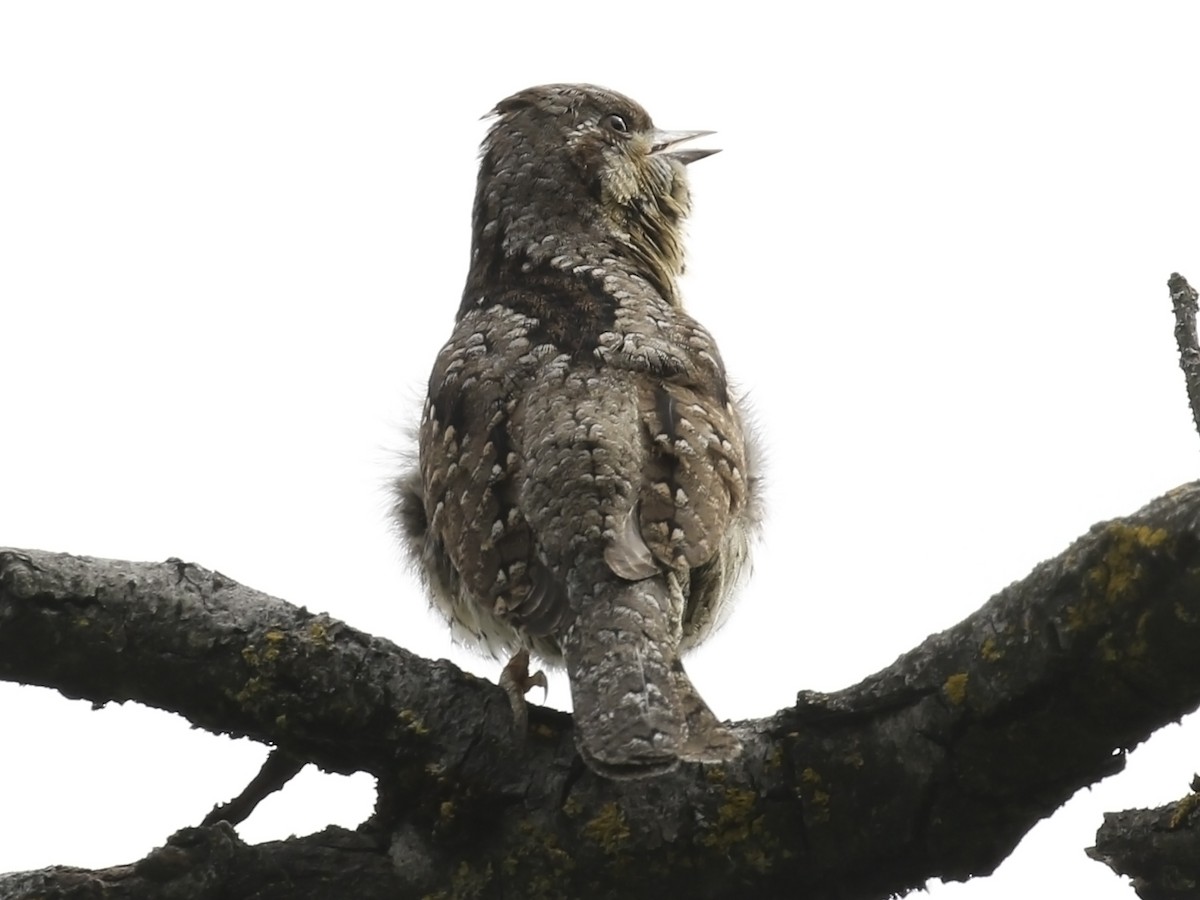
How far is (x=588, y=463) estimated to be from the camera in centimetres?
421

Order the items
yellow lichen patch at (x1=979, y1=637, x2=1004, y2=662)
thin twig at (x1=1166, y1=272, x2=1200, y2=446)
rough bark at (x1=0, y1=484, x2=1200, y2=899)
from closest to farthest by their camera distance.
A: rough bark at (x1=0, y1=484, x2=1200, y2=899), yellow lichen patch at (x1=979, y1=637, x2=1004, y2=662), thin twig at (x1=1166, y1=272, x2=1200, y2=446)

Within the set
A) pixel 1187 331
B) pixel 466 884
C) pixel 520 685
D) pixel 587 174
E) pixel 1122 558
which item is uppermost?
pixel 587 174

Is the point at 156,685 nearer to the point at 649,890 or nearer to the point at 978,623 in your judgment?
the point at 649,890

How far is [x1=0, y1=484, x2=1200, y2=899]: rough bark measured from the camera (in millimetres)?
2557

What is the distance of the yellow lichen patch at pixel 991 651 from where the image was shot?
2.68m

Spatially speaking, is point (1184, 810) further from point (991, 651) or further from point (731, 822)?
point (731, 822)

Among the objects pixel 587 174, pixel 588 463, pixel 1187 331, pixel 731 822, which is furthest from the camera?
pixel 587 174

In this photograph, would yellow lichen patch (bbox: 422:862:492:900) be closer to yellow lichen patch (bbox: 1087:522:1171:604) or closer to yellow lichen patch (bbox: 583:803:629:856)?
yellow lichen patch (bbox: 583:803:629:856)

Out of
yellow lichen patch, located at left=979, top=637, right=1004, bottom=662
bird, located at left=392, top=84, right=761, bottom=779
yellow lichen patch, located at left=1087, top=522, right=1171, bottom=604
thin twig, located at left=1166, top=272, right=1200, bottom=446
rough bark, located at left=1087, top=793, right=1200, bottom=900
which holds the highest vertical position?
bird, located at left=392, top=84, right=761, bottom=779

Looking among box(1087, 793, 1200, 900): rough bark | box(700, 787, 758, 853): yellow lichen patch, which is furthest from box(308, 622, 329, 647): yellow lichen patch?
box(1087, 793, 1200, 900): rough bark

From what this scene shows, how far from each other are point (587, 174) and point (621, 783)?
3.58 metres

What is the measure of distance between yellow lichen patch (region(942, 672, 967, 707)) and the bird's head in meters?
3.52

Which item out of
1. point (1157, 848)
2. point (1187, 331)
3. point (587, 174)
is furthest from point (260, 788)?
point (587, 174)

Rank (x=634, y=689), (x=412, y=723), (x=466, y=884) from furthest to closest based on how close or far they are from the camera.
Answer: (x=634, y=689), (x=412, y=723), (x=466, y=884)
